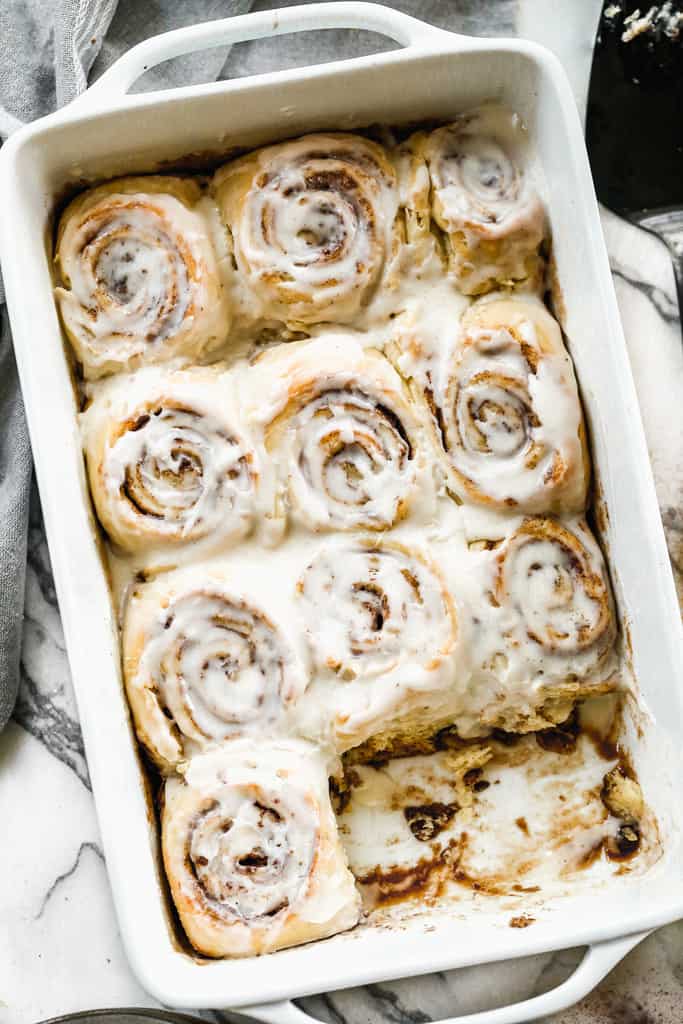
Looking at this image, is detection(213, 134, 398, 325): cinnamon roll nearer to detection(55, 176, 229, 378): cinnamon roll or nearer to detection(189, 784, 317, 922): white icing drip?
detection(55, 176, 229, 378): cinnamon roll

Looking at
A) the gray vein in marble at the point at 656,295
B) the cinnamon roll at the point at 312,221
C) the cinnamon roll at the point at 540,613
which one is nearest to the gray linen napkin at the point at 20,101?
the cinnamon roll at the point at 312,221

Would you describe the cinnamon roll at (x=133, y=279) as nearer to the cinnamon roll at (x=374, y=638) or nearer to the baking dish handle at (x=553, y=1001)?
the cinnamon roll at (x=374, y=638)

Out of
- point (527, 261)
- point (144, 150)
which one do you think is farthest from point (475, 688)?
point (144, 150)

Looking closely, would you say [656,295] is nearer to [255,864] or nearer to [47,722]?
[255,864]

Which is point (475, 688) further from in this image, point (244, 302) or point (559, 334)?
point (244, 302)

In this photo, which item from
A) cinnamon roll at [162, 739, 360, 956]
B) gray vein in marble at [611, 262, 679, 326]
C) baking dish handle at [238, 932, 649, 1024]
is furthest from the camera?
gray vein in marble at [611, 262, 679, 326]

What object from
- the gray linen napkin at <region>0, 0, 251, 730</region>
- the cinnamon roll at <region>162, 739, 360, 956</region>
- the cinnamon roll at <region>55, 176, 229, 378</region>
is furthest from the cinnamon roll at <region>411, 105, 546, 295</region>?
the cinnamon roll at <region>162, 739, 360, 956</region>

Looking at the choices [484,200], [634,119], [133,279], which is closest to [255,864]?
[133,279]
